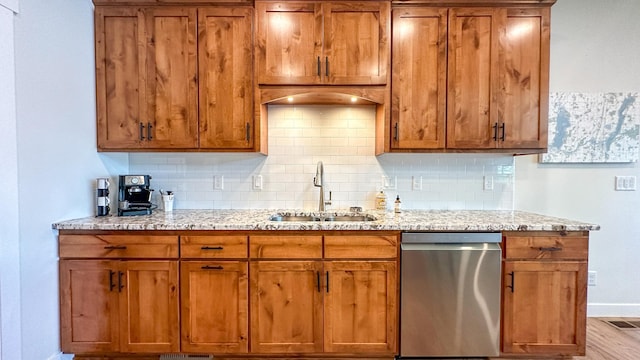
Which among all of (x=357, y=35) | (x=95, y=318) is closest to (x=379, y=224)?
(x=357, y=35)

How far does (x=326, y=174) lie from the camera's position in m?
2.52

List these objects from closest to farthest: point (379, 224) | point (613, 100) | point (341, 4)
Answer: point (379, 224) → point (341, 4) → point (613, 100)

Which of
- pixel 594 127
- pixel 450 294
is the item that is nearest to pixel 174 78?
pixel 450 294

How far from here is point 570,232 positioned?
6.00 ft

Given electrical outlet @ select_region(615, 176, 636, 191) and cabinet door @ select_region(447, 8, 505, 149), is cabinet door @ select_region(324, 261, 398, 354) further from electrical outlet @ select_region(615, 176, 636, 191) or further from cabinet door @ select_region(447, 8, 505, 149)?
electrical outlet @ select_region(615, 176, 636, 191)

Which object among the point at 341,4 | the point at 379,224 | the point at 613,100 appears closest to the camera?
the point at 379,224

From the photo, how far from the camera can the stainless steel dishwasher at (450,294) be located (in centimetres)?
181

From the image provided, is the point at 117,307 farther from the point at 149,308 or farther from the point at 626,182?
the point at 626,182

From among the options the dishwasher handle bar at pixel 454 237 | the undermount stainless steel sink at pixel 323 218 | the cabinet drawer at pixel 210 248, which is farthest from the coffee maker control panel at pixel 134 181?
the dishwasher handle bar at pixel 454 237

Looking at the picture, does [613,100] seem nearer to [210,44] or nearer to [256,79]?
[256,79]

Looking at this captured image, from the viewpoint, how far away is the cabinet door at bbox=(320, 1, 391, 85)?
2055mm

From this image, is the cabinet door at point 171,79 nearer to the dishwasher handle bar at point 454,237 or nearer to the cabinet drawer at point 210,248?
A: the cabinet drawer at point 210,248

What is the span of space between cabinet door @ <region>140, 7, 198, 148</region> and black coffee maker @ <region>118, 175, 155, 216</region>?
0.30 meters

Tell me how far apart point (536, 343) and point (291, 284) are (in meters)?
1.61
